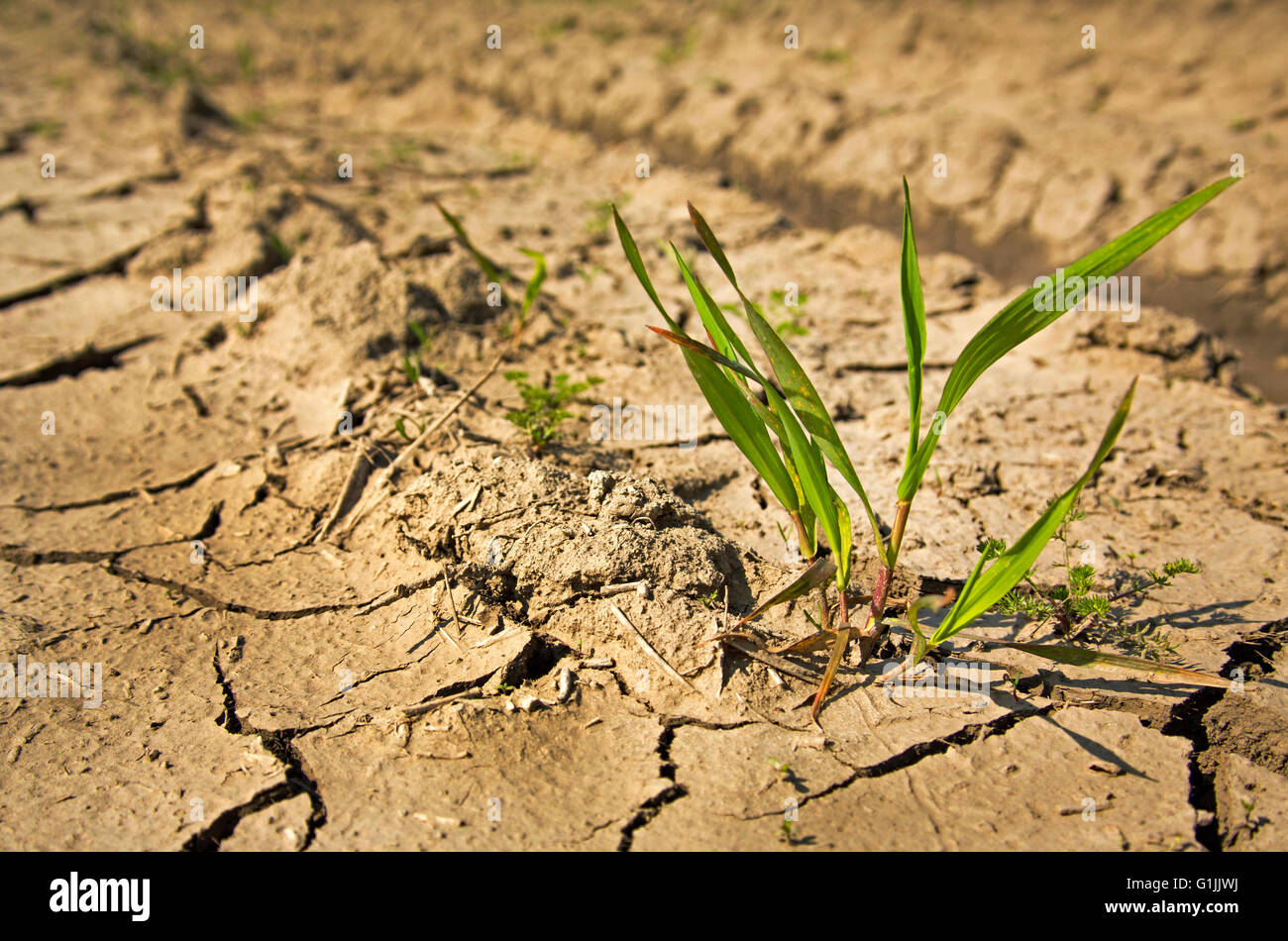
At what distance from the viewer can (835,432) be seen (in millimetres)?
1704

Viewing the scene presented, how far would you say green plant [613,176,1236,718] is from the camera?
1544 mm

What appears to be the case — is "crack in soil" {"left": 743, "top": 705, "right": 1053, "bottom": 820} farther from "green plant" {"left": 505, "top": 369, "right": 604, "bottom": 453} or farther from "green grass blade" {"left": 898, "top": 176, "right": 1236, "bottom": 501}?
"green plant" {"left": 505, "top": 369, "right": 604, "bottom": 453}

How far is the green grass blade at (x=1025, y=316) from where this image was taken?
4.56ft

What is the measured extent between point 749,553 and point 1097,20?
4.84m

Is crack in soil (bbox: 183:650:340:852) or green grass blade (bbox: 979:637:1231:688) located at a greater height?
green grass blade (bbox: 979:637:1231:688)

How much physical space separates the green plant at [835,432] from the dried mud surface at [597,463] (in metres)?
0.21

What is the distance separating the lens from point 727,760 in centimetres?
167

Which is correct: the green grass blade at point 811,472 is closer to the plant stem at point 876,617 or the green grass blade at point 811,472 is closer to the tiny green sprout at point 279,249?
the plant stem at point 876,617

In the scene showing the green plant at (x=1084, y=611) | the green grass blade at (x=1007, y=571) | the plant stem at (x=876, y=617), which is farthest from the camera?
the green plant at (x=1084, y=611)

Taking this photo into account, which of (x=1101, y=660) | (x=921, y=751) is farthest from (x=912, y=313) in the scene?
(x=921, y=751)

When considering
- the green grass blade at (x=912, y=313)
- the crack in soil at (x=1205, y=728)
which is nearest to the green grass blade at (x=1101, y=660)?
the crack in soil at (x=1205, y=728)

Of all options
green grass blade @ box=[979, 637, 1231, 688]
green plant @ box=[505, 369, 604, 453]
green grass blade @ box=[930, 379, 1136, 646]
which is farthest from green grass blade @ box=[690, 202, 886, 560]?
green plant @ box=[505, 369, 604, 453]
